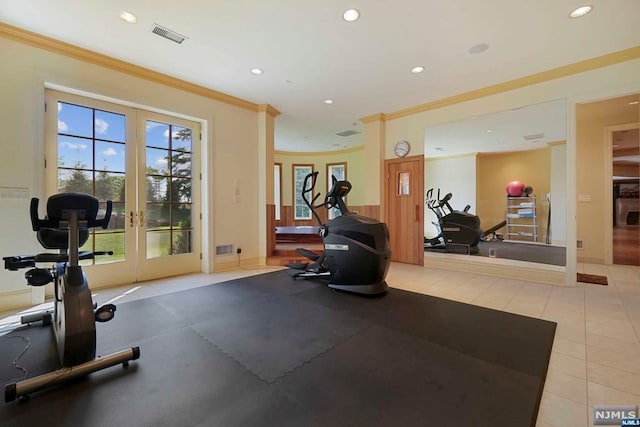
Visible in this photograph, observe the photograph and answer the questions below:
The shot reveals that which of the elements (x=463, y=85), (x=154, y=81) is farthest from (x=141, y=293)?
(x=463, y=85)

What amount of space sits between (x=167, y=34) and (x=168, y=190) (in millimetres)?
2284

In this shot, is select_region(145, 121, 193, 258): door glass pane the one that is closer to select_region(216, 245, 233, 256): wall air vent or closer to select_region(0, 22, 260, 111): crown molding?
select_region(216, 245, 233, 256): wall air vent

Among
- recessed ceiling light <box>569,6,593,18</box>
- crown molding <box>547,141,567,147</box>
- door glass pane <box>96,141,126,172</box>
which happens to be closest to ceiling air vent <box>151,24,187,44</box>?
door glass pane <box>96,141,126,172</box>

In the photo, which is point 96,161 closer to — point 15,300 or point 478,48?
point 15,300

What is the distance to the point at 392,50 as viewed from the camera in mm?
3445

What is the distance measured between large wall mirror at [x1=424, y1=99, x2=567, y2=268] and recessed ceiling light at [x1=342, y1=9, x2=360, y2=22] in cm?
304

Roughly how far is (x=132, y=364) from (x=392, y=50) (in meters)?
4.19

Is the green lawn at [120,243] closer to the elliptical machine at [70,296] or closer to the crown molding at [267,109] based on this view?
the elliptical machine at [70,296]

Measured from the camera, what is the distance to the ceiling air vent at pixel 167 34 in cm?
303

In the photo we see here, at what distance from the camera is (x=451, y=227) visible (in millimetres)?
5504

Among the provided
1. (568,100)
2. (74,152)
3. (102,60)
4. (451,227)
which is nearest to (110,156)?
(74,152)

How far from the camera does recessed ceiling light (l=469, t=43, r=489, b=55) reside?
Result: 131 inches

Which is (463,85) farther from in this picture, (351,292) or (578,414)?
(578,414)

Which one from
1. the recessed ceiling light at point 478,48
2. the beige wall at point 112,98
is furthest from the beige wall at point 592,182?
the beige wall at point 112,98
